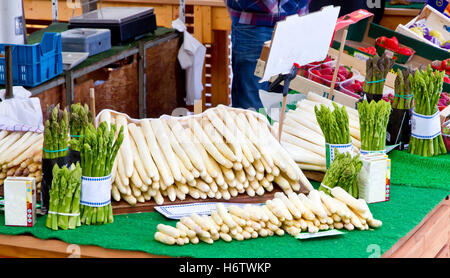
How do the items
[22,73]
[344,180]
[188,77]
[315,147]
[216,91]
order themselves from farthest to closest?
1. [216,91]
2. [188,77]
3. [22,73]
4. [315,147]
5. [344,180]

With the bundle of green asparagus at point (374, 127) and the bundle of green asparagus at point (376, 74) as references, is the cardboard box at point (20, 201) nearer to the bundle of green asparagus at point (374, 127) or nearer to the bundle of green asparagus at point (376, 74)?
the bundle of green asparagus at point (374, 127)

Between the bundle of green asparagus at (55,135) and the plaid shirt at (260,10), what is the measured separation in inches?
120

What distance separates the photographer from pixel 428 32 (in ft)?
17.4

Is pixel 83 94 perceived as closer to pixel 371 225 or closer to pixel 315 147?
pixel 315 147

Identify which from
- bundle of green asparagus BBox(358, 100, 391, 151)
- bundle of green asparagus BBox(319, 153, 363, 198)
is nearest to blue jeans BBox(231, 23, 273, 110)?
bundle of green asparagus BBox(358, 100, 391, 151)

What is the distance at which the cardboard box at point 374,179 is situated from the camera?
8.73 ft

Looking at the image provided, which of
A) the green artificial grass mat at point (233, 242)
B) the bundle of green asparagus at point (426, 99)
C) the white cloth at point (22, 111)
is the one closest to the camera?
the green artificial grass mat at point (233, 242)

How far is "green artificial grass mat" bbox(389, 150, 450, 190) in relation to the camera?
2969 mm

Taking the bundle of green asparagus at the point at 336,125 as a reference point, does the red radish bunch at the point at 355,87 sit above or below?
below

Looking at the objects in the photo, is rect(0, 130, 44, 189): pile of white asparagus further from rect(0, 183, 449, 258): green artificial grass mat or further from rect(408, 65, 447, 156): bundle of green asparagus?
rect(408, 65, 447, 156): bundle of green asparagus

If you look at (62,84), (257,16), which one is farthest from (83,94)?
(257,16)

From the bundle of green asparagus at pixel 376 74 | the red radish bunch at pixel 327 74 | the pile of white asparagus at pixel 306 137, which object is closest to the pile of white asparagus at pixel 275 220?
the pile of white asparagus at pixel 306 137

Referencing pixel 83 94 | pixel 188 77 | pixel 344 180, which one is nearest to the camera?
pixel 344 180

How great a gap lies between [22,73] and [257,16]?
1964 mm
